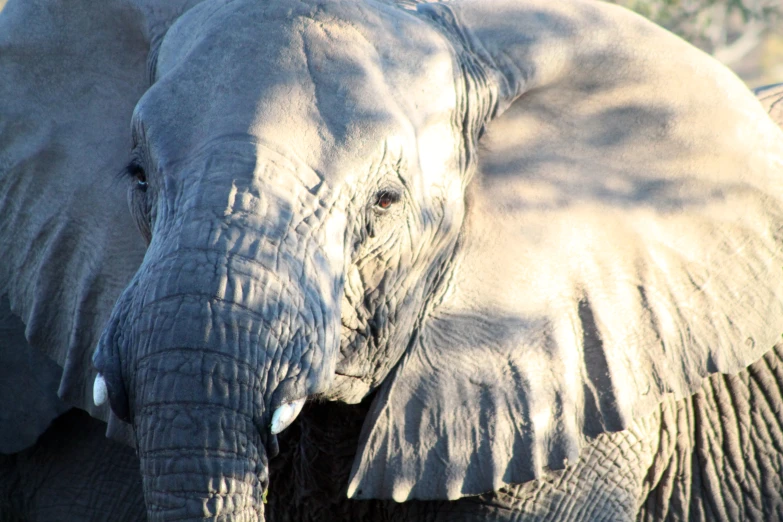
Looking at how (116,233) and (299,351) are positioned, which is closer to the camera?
(299,351)

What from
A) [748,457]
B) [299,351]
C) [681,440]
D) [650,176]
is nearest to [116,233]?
[299,351]

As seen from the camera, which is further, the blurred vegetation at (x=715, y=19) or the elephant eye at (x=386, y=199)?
the blurred vegetation at (x=715, y=19)

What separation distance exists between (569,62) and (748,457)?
4.80ft

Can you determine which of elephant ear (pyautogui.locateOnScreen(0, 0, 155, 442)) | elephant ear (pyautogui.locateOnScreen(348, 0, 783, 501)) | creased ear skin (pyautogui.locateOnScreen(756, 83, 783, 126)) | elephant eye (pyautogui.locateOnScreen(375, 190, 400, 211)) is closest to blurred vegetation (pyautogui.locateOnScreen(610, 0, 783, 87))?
creased ear skin (pyautogui.locateOnScreen(756, 83, 783, 126))

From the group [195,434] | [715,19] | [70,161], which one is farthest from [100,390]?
[715,19]

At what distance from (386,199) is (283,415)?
591 mm

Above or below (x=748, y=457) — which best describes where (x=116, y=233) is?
above

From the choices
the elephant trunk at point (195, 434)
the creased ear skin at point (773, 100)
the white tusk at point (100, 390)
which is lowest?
the elephant trunk at point (195, 434)

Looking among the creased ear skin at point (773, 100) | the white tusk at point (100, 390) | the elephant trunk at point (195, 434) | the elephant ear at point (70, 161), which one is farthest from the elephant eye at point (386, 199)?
the creased ear skin at point (773, 100)

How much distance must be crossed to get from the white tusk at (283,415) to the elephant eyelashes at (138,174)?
2.15 feet

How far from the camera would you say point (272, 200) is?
8.12 feet

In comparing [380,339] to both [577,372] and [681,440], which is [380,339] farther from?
[681,440]

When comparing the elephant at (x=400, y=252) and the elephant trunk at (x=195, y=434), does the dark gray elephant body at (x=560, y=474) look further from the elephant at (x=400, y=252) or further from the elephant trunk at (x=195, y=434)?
the elephant trunk at (x=195, y=434)

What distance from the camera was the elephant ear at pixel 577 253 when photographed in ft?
9.92
